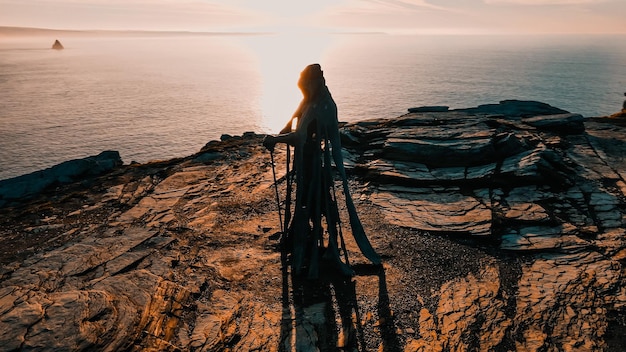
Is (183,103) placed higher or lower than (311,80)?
lower

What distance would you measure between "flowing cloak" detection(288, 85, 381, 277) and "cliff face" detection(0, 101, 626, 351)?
56cm

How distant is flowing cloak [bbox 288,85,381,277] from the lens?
791cm

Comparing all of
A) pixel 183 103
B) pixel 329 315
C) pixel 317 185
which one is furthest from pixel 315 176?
pixel 183 103

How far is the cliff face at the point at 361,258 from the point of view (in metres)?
6.56

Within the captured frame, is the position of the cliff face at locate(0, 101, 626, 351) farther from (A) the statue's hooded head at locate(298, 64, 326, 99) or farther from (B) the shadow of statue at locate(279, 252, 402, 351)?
(A) the statue's hooded head at locate(298, 64, 326, 99)

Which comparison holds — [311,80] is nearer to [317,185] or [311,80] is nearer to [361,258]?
[317,185]

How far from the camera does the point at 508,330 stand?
262 inches

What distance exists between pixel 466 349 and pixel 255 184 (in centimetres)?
912

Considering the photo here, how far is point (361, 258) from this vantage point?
893 cm

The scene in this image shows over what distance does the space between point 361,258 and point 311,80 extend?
4.33 meters

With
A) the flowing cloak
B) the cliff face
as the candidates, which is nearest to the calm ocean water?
the cliff face

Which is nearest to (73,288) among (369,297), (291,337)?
(291,337)

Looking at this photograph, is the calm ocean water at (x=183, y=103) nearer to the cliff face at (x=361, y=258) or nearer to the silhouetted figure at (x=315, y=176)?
the cliff face at (x=361, y=258)

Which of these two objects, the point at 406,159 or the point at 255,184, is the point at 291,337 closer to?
the point at 255,184
